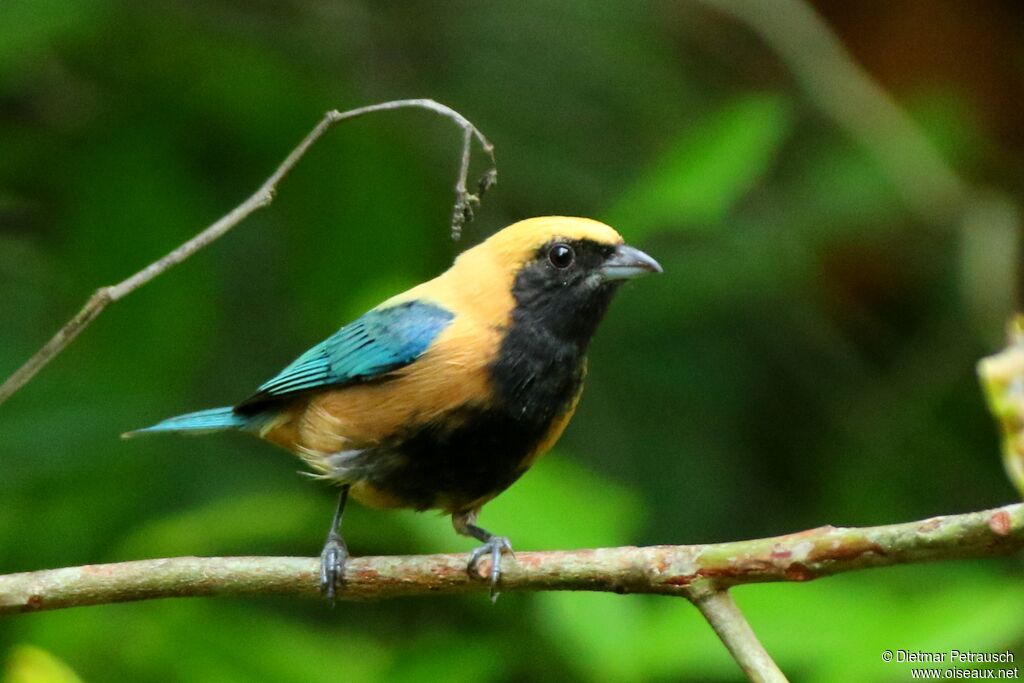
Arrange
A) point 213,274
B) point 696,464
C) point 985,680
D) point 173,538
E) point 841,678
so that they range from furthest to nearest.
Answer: point 696,464 → point 213,274 → point 173,538 → point 985,680 → point 841,678

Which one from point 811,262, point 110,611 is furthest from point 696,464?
point 110,611

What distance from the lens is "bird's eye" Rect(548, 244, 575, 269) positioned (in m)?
4.21

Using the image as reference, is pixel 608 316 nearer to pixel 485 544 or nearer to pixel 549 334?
pixel 549 334

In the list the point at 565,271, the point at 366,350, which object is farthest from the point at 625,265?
the point at 366,350

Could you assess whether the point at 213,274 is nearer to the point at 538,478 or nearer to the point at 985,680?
the point at 538,478

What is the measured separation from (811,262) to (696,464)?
1.22 m

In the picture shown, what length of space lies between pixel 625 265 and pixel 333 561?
1.30m

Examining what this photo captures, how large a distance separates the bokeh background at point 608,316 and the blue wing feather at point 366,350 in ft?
0.78

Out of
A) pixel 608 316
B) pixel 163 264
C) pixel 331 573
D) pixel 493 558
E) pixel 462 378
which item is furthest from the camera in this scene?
pixel 608 316

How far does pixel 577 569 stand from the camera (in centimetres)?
303

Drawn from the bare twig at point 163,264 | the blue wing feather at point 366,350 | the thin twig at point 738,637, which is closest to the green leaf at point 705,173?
the blue wing feather at point 366,350

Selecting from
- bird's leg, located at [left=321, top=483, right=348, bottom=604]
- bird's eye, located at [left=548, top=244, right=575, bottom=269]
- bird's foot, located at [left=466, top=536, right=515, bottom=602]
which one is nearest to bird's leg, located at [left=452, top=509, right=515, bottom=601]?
bird's foot, located at [left=466, top=536, right=515, bottom=602]

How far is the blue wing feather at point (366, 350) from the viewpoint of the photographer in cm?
408

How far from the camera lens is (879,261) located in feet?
22.9
